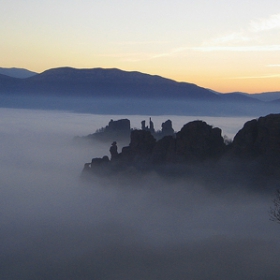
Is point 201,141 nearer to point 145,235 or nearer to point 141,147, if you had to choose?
point 141,147

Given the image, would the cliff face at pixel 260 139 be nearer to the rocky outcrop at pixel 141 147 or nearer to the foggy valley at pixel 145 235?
the foggy valley at pixel 145 235

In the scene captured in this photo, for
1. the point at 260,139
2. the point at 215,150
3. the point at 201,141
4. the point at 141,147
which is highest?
the point at 260,139

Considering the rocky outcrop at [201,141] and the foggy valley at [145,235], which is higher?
the rocky outcrop at [201,141]

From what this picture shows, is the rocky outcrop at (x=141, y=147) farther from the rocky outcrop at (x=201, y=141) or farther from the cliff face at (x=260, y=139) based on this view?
A: the cliff face at (x=260, y=139)

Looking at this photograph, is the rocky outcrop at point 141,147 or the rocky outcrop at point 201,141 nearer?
the rocky outcrop at point 201,141

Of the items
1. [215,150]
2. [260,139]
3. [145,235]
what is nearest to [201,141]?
[215,150]

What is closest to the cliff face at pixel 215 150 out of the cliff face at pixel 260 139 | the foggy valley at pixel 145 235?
the cliff face at pixel 260 139

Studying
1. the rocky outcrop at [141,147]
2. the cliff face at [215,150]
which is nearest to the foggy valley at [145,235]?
the cliff face at [215,150]

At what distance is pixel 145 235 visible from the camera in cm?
6431

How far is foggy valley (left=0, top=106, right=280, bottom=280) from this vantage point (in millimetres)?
49094

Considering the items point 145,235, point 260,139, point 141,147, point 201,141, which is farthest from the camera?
point 141,147

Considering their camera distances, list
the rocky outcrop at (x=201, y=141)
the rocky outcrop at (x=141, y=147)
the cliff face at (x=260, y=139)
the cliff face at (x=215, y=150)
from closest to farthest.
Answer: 1. the cliff face at (x=260, y=139)
2. the cliff face at (x=215, y=150)
3. the rocky outcrop at (x=201, y=141)
4. the rocky outcrop at (x=141, y=147)

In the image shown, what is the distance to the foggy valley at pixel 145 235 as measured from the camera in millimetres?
49094

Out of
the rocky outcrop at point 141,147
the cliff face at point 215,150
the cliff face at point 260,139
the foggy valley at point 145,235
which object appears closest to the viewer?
the foggy valley at point 145,235
